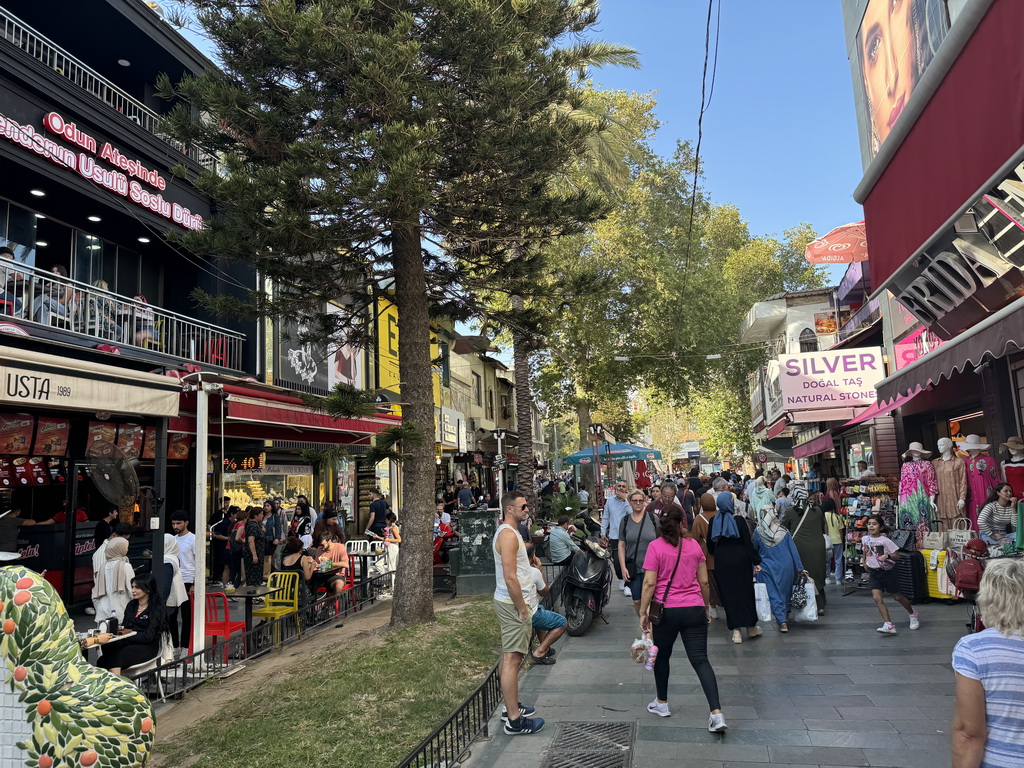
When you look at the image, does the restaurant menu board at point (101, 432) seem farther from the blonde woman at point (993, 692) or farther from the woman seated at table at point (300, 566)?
the blonde woman at point (993, 692)

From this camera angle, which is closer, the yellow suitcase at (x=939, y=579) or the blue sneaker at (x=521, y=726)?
the blue sneaker at (x=521, y=726)

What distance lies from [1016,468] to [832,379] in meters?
9.30

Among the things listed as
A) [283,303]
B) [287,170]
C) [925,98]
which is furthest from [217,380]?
[925,98]

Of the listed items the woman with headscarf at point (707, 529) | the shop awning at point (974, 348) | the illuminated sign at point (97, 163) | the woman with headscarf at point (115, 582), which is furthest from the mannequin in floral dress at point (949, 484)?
the illuminated sign at point (97, 163)

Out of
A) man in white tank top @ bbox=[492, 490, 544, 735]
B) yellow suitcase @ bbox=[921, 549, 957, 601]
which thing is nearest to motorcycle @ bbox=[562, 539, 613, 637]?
man in white tank top @ bbox=[492, 490, 544, 735]

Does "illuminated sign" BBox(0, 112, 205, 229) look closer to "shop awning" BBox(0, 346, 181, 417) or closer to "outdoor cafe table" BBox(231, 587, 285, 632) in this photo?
"shop awning" BBox(0, 346, 181, 417)

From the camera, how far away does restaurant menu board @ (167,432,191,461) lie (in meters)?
13.3

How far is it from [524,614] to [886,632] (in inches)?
199

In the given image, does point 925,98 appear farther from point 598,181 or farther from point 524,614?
point 598,181

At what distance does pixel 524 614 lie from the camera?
561 centimetres

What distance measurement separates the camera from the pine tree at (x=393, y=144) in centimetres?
802

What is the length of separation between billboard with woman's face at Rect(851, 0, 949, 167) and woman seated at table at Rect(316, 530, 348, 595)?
1001 cm

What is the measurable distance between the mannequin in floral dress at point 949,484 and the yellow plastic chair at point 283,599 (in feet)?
30.4

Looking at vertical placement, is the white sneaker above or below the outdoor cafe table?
below
